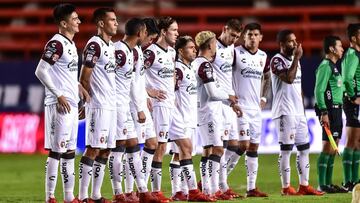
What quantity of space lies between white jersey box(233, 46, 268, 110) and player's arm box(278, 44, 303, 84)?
0.32 meters

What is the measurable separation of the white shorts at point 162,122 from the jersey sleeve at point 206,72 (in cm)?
62

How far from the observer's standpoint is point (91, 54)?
13328 mm

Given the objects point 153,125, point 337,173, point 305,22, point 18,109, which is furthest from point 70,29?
point 305,22

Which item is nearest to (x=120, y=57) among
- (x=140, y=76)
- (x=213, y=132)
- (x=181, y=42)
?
(x=140, y=76)

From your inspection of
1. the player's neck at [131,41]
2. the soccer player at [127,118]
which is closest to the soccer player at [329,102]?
the soccer player at [127,118]

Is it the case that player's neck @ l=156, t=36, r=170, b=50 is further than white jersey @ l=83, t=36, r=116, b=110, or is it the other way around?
player's neck @ l=156, t=36, r=170, b=50

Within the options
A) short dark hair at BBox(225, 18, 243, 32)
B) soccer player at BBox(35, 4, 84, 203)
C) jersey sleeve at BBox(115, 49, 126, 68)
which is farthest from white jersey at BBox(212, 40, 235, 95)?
soccer player at BBox(35, 4, 84, 203)

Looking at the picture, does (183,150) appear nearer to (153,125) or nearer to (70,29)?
(153,125)

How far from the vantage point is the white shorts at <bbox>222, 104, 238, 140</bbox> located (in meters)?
15.3

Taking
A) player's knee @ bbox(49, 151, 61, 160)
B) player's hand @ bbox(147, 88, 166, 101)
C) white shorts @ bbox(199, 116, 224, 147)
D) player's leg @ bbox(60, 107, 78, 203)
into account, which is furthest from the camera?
white shorts @ bbox(199, 116, 224, 147)

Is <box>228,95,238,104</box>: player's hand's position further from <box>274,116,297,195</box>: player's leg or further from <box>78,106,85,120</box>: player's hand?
<box>78,106,85,120</box>: player's hand

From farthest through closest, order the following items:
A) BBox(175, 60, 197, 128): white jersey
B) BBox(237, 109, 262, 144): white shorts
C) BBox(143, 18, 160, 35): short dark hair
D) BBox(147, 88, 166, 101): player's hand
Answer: BBox(237, 109, 262, 144): white shorts → BBox(175, 60, 197, 128): white jersey → BBox(147, 88, 166, 101): player's hand → BBox(143, 18, 160, 35): short dark hair

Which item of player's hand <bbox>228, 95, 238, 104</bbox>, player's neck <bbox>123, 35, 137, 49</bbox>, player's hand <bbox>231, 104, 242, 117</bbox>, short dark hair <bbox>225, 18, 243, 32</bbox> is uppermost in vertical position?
short dark hair <bbox>225, 18, 243, 32</bbox>

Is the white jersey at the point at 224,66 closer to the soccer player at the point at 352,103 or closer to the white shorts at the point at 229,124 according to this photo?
the white shorts at the point at 229,124
